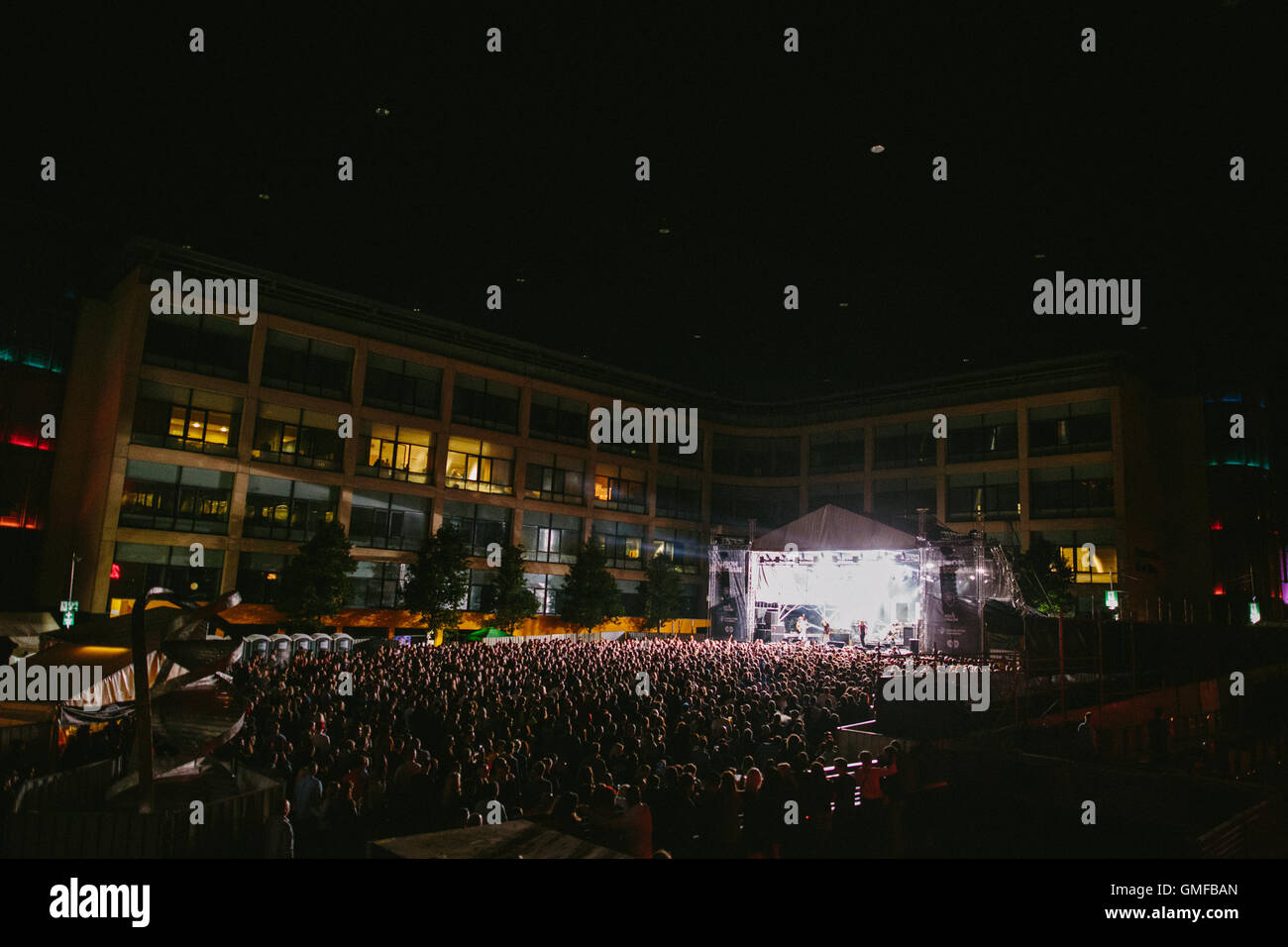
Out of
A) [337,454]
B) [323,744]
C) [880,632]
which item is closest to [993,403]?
[880,632]

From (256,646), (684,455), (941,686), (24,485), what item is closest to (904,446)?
(684,455)

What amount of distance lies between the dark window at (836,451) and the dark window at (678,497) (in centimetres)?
768

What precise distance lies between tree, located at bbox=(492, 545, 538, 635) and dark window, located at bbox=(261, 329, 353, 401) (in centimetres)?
1104

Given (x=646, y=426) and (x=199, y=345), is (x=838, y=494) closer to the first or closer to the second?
(x=646, y=426)

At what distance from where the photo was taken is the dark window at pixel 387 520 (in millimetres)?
35625

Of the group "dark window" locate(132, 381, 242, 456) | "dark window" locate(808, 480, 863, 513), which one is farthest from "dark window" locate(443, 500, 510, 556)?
"dark window" locate(808, 480, 863, 513)

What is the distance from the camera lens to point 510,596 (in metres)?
36.9

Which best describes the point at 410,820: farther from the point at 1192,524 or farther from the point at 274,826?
the point at 1192,524

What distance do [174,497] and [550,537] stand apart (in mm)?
18093

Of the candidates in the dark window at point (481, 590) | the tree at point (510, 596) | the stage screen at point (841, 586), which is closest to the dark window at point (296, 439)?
the dark window at point (481, 590)

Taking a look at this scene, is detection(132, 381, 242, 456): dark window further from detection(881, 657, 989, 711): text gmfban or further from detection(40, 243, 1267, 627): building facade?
detection(881, 657, 989, 711): text gmfban
